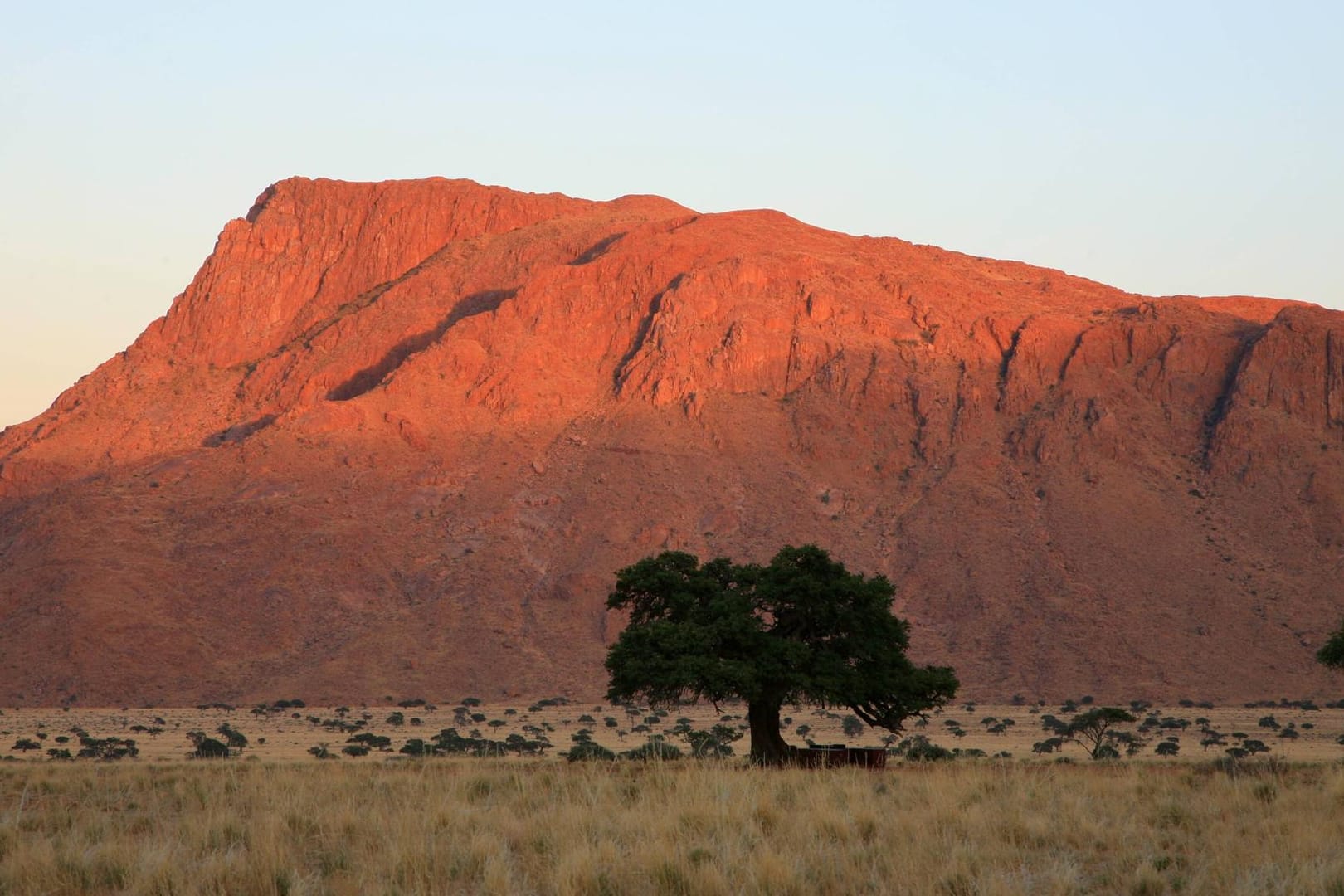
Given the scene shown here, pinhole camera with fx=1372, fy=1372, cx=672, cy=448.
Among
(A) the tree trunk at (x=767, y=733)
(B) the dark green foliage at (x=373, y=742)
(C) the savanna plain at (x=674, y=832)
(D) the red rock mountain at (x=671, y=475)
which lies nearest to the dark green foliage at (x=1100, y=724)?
(A) the tree trunk at (x=767, y=733)

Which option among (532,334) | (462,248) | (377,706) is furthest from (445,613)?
(462,248)

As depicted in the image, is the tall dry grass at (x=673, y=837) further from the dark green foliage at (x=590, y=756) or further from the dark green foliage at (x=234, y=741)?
the dark green foliage at (x=234, y=741)

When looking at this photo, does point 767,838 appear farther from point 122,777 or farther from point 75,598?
point 75,598

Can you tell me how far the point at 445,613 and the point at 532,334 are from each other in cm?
2902

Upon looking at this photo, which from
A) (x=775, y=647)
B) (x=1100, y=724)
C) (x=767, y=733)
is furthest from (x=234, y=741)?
(x=1100, y=724)

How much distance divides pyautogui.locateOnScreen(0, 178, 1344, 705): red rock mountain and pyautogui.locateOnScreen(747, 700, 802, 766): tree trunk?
179 ft

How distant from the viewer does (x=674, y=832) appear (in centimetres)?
1131

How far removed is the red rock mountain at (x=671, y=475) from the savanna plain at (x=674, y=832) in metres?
64.7

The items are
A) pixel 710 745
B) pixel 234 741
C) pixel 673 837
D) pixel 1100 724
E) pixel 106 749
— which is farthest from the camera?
pixel 1100 724

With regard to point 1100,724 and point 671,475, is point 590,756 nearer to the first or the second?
point 1100,724

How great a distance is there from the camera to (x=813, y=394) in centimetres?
10369

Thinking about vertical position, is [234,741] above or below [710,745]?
below

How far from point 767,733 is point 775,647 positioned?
1.69 meters

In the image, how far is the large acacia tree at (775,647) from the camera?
2684 cm
